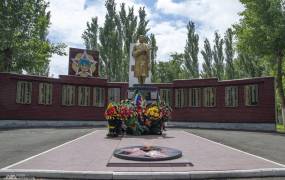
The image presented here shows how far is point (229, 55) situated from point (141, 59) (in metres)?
31.9

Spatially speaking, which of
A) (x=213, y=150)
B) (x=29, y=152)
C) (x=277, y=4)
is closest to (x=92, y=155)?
(x=29, y=152)

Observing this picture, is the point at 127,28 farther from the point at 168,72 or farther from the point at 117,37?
the point at 168,72

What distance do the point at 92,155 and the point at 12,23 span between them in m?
23.0

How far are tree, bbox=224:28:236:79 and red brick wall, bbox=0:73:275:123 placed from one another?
2210 centimetres

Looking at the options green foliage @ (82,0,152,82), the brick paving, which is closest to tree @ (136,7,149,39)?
green foliage @ (82,0,152,82)

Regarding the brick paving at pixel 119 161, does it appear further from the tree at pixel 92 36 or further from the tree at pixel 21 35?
the tree at pixel 92 36

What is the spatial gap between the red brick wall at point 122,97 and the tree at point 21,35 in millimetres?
5324

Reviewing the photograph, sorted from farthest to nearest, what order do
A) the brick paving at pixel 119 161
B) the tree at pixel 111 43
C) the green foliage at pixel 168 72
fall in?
the green foliage at pixel 168 72 < the tree at pixel 111 43 < the brick paving at pixel 119 161

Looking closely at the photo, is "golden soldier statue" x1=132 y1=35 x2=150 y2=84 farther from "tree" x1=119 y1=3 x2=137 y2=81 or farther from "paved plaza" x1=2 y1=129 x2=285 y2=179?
"tree" x1=119 y1=3 x2=137 y2=81

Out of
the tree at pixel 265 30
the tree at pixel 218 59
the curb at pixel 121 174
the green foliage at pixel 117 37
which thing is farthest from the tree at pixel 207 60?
the curb at pixel 121 174

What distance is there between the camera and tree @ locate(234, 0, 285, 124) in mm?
24802

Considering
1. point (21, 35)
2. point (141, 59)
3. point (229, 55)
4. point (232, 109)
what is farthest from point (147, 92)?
point (229, 55)

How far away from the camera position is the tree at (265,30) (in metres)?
24.8

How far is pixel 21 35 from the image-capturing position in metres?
29.5
